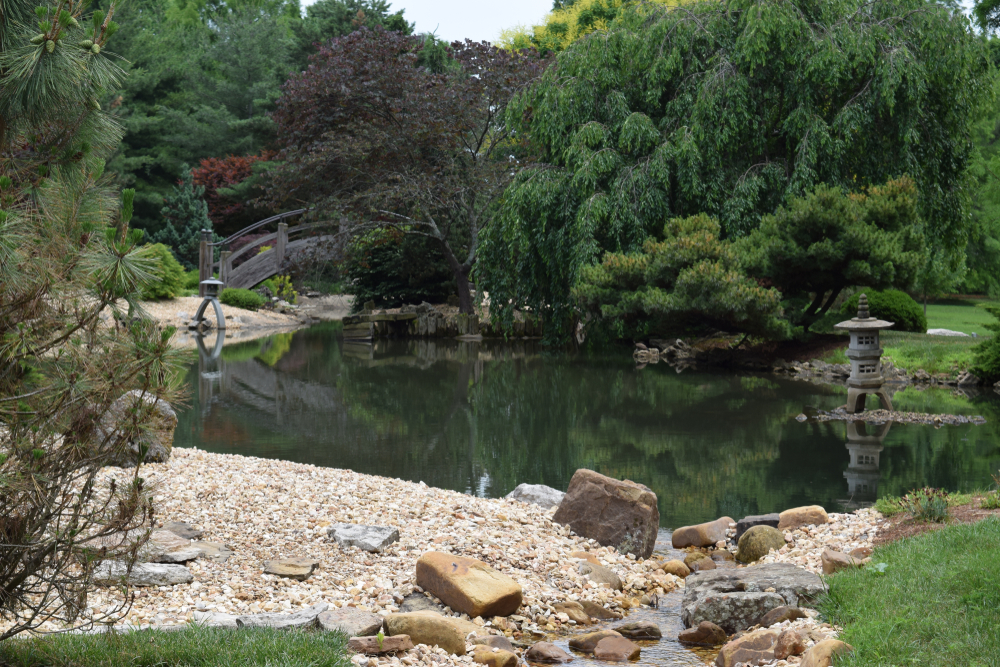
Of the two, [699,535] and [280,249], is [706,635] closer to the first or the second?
[699,535]

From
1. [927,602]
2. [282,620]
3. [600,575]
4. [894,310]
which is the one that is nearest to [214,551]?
[282,620]

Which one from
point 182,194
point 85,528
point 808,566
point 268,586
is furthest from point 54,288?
point 182,194

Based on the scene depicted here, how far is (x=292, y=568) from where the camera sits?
16.0ft

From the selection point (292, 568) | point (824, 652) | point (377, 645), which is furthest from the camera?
point (292, 568)

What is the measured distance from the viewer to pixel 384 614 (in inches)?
175

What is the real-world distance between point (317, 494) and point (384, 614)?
1.98 m

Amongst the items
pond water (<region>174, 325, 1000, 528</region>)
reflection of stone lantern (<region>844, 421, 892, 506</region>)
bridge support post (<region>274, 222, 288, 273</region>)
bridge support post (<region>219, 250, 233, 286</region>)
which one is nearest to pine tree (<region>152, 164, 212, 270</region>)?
bridge support post (<region>219, 250, 233, 286</region>)

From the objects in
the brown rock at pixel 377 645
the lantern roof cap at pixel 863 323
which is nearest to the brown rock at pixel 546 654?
the brown rock at pixel 377 645

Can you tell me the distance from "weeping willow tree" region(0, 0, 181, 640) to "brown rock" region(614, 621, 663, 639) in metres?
2.52

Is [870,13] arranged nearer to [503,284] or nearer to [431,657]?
[503,284]

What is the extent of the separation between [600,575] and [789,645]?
155 cm

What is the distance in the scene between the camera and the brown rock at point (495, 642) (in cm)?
428

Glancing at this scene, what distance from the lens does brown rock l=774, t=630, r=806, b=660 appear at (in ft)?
13.1

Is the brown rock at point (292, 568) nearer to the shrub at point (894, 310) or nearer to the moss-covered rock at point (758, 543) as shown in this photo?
the moss-covered rock at point (758, 543)
